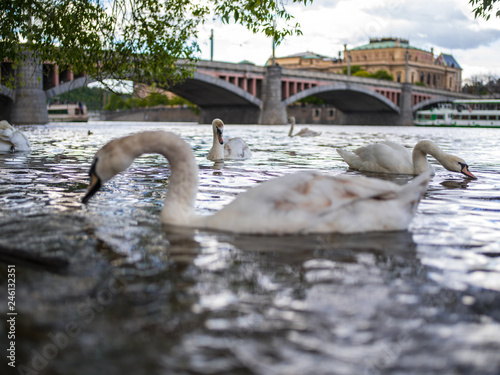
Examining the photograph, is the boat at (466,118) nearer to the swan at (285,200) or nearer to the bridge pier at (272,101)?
the bridge pier at (272,101)

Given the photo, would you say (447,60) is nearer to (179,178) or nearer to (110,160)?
(179,178)

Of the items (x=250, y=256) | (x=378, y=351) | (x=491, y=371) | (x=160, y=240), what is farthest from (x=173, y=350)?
(x=160, y=240)

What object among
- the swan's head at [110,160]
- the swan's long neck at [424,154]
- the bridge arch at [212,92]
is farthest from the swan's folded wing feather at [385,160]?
the bridge arch at [212,92]

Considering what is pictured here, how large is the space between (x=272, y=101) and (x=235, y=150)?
42.3m

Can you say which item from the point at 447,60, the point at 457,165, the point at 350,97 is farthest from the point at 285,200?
the point at 447,60

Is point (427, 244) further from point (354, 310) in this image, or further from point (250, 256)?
point (354, 310)

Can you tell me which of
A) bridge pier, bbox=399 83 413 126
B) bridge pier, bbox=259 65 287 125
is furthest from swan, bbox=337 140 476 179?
bridge pier, bbox=399 83 413 126

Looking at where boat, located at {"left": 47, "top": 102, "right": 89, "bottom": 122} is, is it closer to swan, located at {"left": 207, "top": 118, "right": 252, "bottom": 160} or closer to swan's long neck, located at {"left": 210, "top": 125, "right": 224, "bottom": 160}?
swan, located at {"left": 207, "top": 118, "right": 252, "bottom": 160}

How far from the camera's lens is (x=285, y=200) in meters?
3.55

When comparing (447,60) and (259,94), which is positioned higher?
(447,60)

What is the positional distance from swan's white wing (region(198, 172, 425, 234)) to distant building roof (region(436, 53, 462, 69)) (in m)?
131

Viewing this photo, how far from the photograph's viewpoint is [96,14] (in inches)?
361

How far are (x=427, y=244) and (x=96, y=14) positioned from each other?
6978 mm

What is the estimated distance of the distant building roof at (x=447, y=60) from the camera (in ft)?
419
